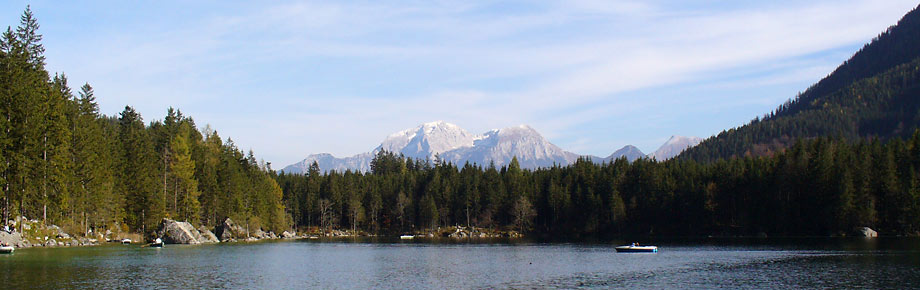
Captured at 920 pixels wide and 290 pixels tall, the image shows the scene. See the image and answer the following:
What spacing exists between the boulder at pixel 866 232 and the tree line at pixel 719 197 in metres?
1.61

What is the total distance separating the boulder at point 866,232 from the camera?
435ft

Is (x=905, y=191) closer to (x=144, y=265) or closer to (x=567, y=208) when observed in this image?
(x=567, y=208)

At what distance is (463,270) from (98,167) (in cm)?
6368

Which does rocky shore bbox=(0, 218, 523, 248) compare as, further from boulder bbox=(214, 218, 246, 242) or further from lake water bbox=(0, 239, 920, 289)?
lake water bbox=(0, 239, 920, 289)

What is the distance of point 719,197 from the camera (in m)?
165

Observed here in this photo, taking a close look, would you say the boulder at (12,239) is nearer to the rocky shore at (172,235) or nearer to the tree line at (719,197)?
the rocky shore at (172,235)

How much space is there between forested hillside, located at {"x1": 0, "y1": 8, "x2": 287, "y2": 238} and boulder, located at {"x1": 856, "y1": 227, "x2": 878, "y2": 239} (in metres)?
123

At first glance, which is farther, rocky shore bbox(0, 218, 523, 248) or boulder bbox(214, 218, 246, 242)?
boulder bbox(214, 218, 246, 242)

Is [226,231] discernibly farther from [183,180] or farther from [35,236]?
[35,236]

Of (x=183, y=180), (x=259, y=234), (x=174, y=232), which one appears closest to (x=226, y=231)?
(x=183, y=180)

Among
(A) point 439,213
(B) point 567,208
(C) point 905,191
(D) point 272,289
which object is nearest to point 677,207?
(B) point 567,208

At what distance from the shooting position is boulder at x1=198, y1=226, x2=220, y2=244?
12644 centimetres

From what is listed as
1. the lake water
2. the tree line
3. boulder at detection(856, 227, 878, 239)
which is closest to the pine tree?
the lake water

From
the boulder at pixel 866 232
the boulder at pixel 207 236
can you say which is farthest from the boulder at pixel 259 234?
the boulder at pixel 866 232
